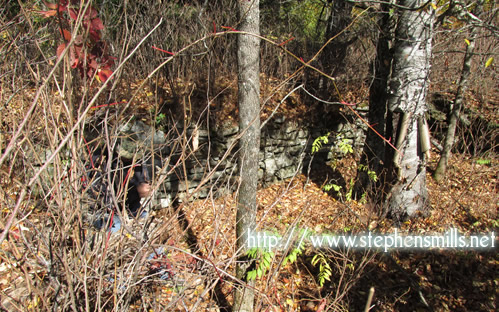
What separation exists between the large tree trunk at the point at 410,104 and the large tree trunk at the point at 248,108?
7.13ft

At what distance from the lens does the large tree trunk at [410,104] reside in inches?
140

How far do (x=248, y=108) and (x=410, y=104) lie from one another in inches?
94.1

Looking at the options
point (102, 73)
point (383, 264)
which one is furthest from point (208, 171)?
point (102, 73)

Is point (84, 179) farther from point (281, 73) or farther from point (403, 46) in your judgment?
point (281, 73)

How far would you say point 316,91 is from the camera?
5.71m

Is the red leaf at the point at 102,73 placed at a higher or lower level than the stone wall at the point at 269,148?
higher

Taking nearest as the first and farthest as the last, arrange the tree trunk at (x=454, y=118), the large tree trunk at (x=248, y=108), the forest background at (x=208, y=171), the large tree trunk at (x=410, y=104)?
the forest background at (x=208, y=171) < the large tree trunk at (x=248, y=108) < the large tree trunk at (x=410, y=104) < the tree trunk at (x=454, y=118)

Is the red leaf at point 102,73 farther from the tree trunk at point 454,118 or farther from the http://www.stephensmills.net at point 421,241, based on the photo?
the tree trunk at point 454,118

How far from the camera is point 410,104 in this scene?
3.74 m

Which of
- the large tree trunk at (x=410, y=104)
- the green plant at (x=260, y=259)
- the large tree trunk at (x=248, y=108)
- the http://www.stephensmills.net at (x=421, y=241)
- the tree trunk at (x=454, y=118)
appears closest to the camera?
the green plant at (x=260, y=259)

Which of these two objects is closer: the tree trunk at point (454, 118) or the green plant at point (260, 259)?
the green plant at point (260, 259)

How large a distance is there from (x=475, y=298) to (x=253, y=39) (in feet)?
11.0

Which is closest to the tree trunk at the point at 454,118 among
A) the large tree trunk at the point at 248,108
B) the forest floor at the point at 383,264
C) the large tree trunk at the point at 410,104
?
the forest floor at the point at 383,264

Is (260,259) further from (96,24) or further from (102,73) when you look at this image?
(96,24)
